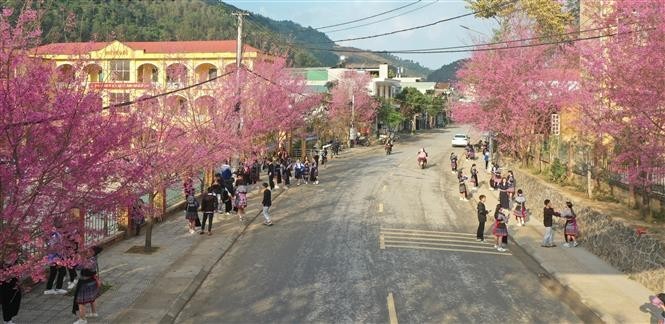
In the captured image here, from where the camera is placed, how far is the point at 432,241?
1831 cm

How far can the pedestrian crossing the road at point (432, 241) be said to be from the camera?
1734cm

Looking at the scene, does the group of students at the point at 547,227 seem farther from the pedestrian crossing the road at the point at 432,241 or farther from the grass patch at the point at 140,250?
the grass patch at the point at 140,250

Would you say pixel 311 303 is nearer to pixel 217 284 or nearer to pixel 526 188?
pixel 217 284

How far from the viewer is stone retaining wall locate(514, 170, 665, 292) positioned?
1357 centimetres

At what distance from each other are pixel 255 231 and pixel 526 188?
14345 millimetres

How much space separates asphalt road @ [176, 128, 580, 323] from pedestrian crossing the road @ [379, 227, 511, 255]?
36 mm

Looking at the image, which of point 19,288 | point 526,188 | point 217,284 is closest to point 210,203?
point 217,284

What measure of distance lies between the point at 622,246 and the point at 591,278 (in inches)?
62.7

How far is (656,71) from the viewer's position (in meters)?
13.8

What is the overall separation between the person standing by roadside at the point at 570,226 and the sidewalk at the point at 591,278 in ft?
0.89

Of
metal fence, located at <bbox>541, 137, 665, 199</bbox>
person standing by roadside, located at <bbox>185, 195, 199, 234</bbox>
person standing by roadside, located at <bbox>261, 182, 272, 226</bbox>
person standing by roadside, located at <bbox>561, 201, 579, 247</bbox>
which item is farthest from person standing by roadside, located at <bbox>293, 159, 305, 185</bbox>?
person standing by roadside, located at <bbox>561, 201, 579, 247</bbox>

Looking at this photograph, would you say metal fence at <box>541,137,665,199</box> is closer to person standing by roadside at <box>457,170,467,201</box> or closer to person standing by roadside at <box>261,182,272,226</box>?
person standing by roadside at <box>457,170,467,201</box>

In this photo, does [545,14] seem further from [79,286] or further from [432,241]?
[79,286]

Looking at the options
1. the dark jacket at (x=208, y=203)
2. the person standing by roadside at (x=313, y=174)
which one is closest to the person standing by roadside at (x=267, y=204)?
the dark jacket at (x=208, y=203)
